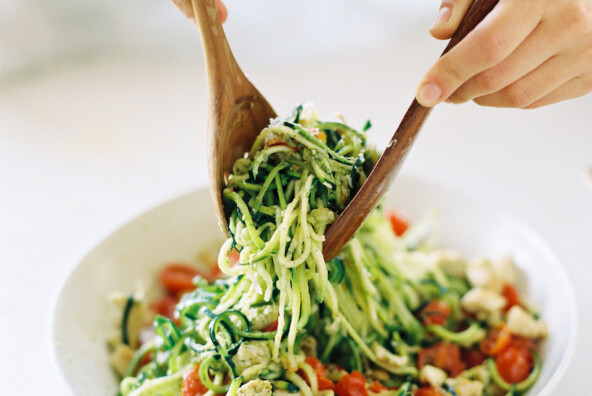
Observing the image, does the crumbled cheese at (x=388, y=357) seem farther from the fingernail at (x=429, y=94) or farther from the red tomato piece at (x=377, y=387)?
the fingernail at (x=429, y=94)

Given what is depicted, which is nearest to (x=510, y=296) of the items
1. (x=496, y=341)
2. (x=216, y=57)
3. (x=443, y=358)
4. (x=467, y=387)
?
(x=496, y=341)

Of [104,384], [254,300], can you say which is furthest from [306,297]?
[104,384]

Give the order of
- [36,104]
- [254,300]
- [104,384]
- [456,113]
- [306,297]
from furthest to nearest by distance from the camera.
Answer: [36,104] < [456,113] < [104,384] < [254,300] < [306,297]

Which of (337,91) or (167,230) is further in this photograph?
(337,91)

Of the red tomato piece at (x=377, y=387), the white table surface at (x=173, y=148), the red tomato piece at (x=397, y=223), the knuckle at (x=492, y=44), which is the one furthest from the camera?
the red tomato piece at (x=397, y=223)

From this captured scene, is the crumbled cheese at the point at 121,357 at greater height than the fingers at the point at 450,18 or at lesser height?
lesser

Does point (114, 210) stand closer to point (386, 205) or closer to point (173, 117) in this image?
point (173, 117)

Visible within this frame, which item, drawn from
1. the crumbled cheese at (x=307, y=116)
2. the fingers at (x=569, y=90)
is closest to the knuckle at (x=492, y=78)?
the fingers at (x=569, y=90)

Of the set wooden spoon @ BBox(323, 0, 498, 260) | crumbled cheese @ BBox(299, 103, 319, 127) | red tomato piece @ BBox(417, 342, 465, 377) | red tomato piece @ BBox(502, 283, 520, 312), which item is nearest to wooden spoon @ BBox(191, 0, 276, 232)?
crumbled cheese @ BBox(299, 103, 319, 127)
